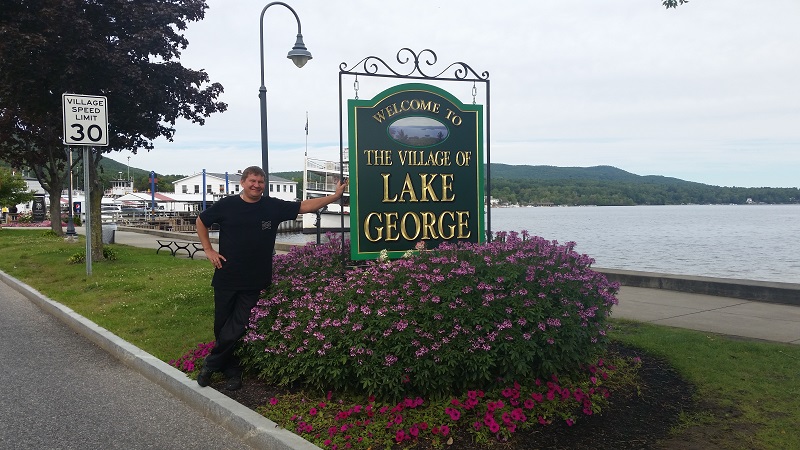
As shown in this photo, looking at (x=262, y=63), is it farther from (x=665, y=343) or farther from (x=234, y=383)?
(x=665, y=343)

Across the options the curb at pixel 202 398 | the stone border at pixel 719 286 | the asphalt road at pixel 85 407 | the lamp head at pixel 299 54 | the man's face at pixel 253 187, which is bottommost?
the asphalt road at pixel 85 407

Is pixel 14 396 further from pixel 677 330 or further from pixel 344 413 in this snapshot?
pixel 677 330

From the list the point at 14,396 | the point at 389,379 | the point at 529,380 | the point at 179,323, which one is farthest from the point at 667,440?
the point at 179,323

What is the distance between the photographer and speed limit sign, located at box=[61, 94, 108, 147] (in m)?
12.9

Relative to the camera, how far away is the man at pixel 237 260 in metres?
5.75

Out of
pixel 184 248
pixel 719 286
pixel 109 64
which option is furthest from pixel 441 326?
pixel 184 248

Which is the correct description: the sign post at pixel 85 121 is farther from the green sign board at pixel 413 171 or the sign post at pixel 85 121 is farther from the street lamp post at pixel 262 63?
the green sign board at pixel 413 171

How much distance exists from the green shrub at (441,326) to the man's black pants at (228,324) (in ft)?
0.38

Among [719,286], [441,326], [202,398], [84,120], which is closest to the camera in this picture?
[441,326]

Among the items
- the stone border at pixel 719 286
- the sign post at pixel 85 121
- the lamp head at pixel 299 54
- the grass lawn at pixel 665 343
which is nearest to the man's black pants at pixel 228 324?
the grass lawn at pixel 665 343

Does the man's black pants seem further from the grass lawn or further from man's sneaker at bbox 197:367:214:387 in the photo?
the grass lawn

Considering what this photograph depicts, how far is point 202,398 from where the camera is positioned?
552 centimetres

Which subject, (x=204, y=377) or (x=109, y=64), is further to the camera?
(x=109, y=64)

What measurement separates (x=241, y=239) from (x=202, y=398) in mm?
1360
